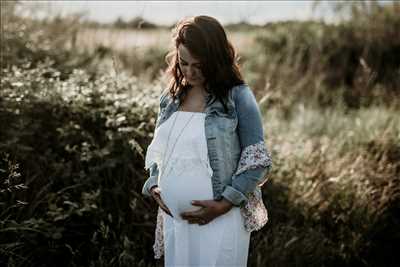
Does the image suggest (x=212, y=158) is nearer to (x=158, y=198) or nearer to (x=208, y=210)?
(x=208, y=210)

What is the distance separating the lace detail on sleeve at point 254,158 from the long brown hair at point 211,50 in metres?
0.25

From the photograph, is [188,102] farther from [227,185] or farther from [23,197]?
[23,197]

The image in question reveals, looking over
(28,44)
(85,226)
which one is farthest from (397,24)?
(85,226)

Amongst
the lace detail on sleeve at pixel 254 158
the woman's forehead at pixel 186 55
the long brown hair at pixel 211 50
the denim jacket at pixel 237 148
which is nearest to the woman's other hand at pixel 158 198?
the denim jacket at pixel 237 148

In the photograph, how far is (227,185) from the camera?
265 centimetres

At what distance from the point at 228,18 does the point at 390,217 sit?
252 centimetres

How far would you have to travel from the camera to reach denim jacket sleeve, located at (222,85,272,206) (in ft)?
8.49

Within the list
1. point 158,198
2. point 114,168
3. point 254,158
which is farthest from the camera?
point 114,168

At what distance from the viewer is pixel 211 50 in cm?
263

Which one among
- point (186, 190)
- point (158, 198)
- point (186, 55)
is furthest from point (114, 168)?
point (186, 55)

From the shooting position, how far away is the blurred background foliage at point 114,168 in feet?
12.5

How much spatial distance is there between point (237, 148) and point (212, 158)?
165 mm

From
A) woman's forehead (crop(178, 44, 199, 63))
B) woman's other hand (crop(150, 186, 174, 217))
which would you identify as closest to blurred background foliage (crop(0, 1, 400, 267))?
woman's other hand (crop(150, 186, 174, 217))

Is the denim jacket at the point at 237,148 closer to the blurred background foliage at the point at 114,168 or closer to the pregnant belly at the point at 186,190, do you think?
the pregnant belly at the point at 186,190
